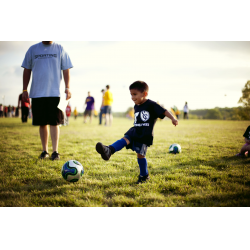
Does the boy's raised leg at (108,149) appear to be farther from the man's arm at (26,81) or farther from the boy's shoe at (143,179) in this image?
the man's arm at (26,81)

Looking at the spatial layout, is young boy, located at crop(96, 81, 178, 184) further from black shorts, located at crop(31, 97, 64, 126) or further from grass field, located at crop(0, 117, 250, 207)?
black shorts, located at crop(31, 97, 64, 126)

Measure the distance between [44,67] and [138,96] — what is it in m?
2.32

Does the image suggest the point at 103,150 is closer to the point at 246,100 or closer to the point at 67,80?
the point at 67,80

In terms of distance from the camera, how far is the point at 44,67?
358 centimetres

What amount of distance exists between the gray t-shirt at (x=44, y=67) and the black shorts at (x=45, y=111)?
108 mm

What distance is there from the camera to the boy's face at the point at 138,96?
2568 mm

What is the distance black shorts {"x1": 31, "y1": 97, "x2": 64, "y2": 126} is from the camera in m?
3.60

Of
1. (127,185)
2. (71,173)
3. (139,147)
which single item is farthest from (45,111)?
(127,185)

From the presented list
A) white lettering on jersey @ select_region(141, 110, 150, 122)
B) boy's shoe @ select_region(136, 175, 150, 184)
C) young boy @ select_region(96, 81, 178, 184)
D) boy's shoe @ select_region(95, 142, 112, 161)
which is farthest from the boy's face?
boy's shoe @ select_region(136, 175, 150, 184)

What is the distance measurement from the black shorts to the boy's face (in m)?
1.96

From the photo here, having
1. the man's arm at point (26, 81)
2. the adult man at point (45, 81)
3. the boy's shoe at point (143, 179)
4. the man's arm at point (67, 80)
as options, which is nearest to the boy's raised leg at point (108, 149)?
the boy's shoe at point (143, 179)

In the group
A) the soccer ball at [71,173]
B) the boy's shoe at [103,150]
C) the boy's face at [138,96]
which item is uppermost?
the boy's face at [138,96]
